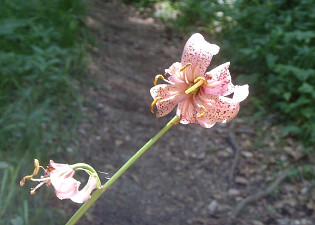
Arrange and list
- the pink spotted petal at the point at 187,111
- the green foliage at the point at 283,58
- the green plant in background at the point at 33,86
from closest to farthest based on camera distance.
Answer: the pink spotted petal at the point at 187,111, the green plant in background at the point at 33,86, the green foliage at the point at 283,58

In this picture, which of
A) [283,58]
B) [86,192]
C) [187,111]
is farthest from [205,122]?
[283,58]

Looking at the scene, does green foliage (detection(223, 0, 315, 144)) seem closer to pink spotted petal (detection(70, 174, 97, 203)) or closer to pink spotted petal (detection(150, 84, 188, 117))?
pink spotted petal (detection(150, 84, 188, 117))

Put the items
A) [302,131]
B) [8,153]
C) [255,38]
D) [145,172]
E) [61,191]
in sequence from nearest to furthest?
[61,191]
[8,153]
[145,172]
[302,131]
[255,38]

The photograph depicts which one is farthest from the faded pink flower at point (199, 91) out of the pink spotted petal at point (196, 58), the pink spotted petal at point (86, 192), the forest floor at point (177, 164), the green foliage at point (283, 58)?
the green foliage at point (283, 58)

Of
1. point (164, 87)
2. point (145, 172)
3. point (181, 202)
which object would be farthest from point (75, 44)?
point (164, 87)

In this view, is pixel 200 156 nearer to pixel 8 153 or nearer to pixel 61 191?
pixel 8 153

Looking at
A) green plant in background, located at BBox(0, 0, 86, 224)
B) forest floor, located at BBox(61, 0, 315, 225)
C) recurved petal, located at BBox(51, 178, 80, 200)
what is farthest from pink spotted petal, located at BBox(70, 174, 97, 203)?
forest floor, located at BBox(61, 0, 315, 225)

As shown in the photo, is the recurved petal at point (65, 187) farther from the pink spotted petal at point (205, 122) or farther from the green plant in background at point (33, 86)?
the green plant in background at point (33, 86)
